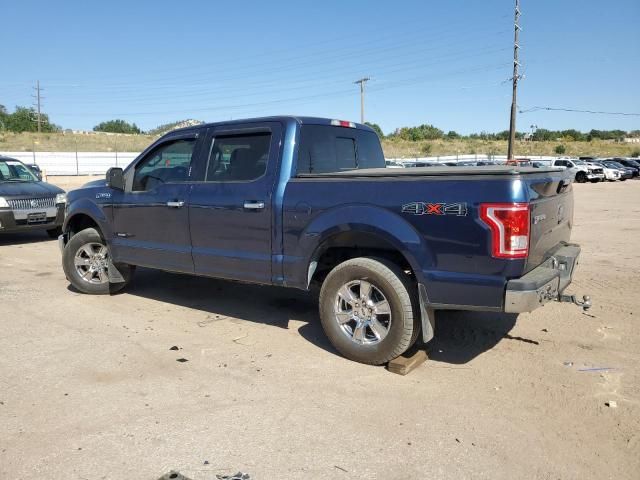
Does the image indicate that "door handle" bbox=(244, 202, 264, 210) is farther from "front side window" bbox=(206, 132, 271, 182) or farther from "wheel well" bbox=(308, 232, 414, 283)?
"wheel well" bbox=(308, 232, 414, 283)

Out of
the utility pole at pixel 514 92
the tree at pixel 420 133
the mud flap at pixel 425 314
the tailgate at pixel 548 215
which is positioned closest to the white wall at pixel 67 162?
the utility pole at pixel 514 92

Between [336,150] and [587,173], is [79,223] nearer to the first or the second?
[336,150]

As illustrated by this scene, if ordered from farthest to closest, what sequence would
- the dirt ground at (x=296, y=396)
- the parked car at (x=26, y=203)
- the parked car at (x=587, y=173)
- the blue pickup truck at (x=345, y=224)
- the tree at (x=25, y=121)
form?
the tree at (x=25, y=121) < the parked car at (x=587, y=173) < the parked car at (x=26, y=203) < the blue pickup truck at (x=345, y=224) < the dirt ground at (x=296, y=396)

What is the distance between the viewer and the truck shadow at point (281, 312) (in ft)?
16.2

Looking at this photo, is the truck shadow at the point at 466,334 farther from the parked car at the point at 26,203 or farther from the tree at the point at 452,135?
the tree at the point at 452,135

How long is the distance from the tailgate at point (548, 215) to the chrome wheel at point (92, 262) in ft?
16.2

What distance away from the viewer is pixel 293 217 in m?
4.70

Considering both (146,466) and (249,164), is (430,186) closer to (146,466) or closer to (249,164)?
(249,164)

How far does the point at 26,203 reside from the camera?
1020cm

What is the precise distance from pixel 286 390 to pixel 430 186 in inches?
72.3

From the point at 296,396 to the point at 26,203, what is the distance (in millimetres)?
8439

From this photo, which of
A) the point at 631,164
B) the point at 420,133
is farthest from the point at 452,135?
the point at 631,164

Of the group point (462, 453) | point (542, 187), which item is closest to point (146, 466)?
point (462, 453)

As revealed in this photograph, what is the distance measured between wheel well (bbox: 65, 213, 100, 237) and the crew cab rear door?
2.08 metres
